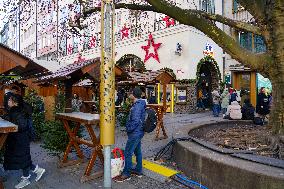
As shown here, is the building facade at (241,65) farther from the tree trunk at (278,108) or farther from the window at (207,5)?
the tree trunk at (278,108)

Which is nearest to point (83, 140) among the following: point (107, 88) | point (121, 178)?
point (121, 178)

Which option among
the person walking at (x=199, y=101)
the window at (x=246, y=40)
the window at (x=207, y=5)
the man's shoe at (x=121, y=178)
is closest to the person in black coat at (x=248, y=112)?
the man's shoe at (x=121, y=178)

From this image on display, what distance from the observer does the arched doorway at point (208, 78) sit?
20.6 m

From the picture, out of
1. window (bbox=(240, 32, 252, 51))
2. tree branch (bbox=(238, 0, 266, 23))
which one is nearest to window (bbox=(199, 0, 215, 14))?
window (bbox=(240, 32, 252, 51))

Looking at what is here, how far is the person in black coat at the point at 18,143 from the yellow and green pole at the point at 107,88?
1.54m

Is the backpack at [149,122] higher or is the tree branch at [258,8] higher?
the tree branch at [258,8]

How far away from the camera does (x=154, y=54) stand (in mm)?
19594

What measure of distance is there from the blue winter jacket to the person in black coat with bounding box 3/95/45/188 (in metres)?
1.92

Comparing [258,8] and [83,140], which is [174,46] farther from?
[83,140]

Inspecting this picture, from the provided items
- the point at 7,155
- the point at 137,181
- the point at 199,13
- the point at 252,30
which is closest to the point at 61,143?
the point at 7,155

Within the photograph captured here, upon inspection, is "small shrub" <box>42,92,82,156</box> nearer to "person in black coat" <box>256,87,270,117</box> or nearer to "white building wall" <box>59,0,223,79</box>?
"person in black coat" <box>256,87,270,117</box>

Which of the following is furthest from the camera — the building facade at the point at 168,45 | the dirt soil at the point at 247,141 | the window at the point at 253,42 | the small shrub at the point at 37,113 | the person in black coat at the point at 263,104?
the window at the point at 253,42

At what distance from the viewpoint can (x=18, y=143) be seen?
16.4 feet

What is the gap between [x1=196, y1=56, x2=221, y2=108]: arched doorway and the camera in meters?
20.6
